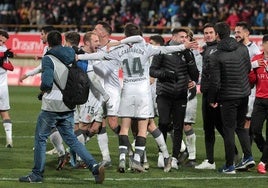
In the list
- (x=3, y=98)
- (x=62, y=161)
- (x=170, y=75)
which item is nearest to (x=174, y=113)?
(x=170, y=75)

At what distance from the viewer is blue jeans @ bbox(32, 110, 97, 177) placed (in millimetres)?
12344

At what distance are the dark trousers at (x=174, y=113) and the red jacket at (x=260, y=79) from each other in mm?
1235

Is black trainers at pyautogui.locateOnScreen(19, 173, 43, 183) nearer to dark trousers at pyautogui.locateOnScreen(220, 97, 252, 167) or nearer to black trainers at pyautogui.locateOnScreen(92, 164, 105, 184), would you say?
black trainers at pyautogui.locateOnScreen(92, 164, 105, 184)

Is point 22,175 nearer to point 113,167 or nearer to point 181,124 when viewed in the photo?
point 113,167

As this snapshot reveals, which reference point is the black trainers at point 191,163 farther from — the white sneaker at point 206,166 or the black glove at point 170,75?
the black glove at point 170,75

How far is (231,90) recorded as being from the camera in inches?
540

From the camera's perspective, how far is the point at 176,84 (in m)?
14.5

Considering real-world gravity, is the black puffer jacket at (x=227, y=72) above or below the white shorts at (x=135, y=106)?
above

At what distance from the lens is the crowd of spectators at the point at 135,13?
1496 inches

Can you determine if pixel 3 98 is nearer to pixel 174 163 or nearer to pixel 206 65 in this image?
pixel 174 163

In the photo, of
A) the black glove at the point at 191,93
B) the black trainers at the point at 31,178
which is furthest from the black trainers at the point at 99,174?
the black glove at the point at 191,93

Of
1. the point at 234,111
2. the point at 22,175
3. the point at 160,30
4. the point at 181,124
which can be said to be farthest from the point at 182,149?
the point at 160,30

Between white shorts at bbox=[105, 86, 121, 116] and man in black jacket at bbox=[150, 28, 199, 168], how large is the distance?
74 cm

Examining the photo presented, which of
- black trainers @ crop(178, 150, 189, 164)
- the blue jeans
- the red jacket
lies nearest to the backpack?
the blue jeans
